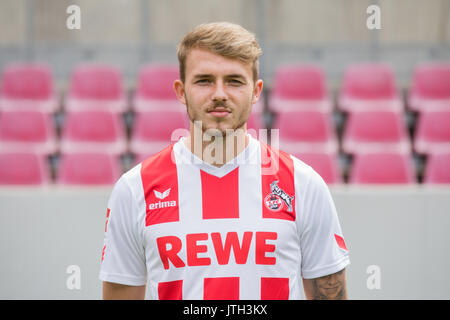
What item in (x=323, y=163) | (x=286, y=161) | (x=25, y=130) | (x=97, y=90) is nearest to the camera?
(x=286, y=161)

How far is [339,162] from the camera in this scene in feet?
10.3

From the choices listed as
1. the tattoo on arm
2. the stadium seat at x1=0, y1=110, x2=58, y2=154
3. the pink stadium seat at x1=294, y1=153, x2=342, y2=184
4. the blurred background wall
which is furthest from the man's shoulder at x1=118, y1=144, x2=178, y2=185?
the blurred background wall

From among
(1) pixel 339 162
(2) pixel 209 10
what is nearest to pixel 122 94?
(2) pixel 209 10

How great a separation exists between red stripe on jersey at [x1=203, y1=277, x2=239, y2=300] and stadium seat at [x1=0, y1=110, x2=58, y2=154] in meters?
2.38

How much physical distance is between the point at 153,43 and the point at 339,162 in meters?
1.93

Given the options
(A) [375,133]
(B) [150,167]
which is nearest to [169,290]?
(B) [150,167]

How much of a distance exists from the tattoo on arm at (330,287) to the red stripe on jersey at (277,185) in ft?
0.45

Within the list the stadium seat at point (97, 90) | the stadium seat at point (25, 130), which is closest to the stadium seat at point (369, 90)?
the stadium seat at point (97, 90)

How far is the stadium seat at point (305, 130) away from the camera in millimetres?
3100

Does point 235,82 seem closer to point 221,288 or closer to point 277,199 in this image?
point 277,199

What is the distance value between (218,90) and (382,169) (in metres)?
1.98

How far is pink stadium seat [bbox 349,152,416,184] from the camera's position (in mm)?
2654

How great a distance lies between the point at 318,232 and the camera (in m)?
0.95
